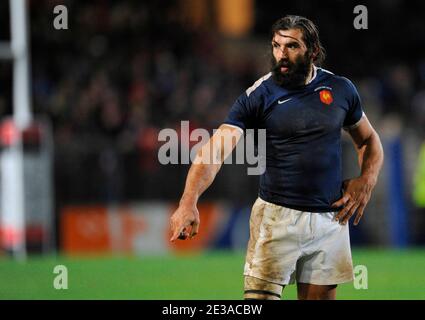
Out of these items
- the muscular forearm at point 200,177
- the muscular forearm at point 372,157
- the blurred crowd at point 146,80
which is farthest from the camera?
Answer: the blurred crowd at point 146,80

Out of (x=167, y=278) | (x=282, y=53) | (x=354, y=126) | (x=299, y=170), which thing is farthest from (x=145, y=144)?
(x=282, y=53)

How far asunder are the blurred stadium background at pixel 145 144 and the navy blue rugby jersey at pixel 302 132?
17.3 feet

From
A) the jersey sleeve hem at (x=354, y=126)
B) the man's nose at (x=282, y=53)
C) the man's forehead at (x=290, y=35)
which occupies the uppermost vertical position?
the man's forehead at (x=290, y=35)

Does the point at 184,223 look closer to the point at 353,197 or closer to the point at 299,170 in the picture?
the point at 299,170

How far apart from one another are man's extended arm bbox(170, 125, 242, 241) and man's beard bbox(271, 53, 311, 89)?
42 cm

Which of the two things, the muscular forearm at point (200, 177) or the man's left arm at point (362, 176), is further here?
the man's left arm at point (362, 176)

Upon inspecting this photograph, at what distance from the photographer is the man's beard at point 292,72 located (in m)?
6.23

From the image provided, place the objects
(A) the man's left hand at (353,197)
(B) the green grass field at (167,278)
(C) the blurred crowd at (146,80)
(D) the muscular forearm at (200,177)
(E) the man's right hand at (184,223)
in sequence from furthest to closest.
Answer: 1. (C) the blurred crowd at (146,80)
2. (B) the green grass field at (167,278)
3. (A) the man's left hand at (353,197)
4. (D) the muscular forearm at (200,177)
5. (E) the man's right hand at (184,223)

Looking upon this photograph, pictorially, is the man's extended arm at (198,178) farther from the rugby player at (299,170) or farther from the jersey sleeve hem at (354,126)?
the jersey sleeve hem at (354,126)

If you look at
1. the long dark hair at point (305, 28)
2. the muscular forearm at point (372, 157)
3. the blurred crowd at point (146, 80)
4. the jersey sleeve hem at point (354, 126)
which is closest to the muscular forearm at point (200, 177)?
the long dark hair at point (305, 28)

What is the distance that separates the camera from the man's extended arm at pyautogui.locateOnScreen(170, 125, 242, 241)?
582 cm

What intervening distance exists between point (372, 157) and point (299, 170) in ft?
2.03
